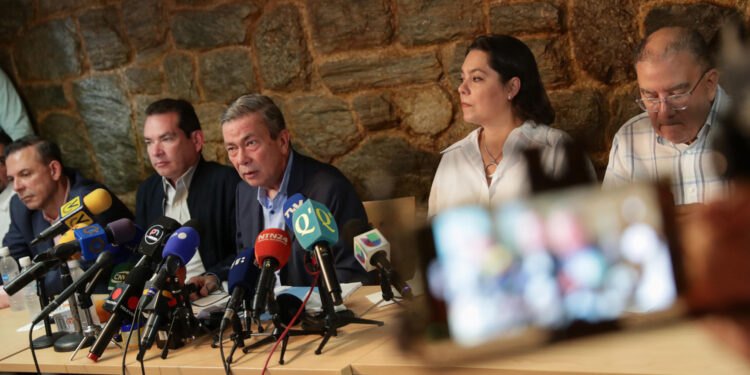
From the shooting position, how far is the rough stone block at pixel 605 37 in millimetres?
2645

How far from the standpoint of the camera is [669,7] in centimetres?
255

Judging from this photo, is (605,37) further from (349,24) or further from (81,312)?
(81,312)

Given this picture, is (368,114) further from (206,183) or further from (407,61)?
(206,183)

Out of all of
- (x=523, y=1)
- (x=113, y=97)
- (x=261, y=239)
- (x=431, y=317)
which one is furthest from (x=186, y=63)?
(x=431, y=317)

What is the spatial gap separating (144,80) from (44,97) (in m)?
0.88

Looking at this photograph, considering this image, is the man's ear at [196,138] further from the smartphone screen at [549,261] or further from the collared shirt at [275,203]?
the smartphone screen at [549,261]

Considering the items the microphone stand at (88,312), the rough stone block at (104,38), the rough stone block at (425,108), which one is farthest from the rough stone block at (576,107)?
the rough stone block at (104,38)

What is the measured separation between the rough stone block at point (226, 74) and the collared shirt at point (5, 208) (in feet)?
4.02

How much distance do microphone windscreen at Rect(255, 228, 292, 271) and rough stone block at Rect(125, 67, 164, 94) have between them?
238 cm

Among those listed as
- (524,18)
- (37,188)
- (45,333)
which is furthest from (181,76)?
(524,18)

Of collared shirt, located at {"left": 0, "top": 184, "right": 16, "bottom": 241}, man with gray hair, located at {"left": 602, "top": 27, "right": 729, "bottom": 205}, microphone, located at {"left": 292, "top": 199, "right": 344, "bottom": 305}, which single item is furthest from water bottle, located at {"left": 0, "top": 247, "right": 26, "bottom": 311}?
man with gray hair, located at {"left": 602, "top": 27, "right": 729, "bottom": 205}

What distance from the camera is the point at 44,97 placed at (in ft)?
13.4

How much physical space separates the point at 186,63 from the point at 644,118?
254 cm

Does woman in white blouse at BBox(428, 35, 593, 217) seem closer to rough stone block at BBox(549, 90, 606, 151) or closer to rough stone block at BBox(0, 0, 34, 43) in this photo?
rough stone block at BBox(549, 90, 606, 151)
